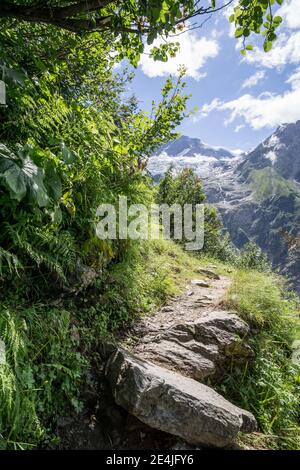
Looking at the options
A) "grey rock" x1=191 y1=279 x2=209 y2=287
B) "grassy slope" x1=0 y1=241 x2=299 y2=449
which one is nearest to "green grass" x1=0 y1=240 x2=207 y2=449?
"grassy slope" x1=0 y1=241 x2=299 y2=449

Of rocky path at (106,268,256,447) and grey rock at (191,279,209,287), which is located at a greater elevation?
grey rock at (191,279,209,287)

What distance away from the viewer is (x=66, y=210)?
155 inches

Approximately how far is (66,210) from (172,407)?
2.57m

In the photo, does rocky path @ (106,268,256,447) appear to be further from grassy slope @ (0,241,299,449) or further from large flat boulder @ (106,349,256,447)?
grassy slope @ (0,241,299,449)

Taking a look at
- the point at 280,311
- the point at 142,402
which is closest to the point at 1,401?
the point at 142,402

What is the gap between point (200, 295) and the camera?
643 centimetres

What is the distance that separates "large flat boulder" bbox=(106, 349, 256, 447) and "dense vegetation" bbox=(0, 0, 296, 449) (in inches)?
19.6

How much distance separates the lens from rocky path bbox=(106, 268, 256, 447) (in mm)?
3074

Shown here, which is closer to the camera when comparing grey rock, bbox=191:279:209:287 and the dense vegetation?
the dense vegetation

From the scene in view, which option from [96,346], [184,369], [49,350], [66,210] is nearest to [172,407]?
[184,369]

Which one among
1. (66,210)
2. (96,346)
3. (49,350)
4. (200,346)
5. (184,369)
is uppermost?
(66,210)

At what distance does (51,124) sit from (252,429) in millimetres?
4599

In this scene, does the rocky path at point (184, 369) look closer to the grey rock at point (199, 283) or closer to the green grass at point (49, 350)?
the green grass at point (49, 350)

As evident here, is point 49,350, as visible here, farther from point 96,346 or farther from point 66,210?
point 66,210
